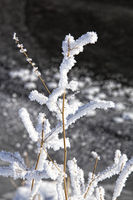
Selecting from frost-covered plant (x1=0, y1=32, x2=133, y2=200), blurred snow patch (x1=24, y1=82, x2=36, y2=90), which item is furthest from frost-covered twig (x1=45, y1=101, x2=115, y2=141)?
blurred snow patch (x1=24, y1=82, x2=36, y2=90)

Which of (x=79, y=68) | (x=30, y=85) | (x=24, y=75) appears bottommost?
(x=30, y=85)

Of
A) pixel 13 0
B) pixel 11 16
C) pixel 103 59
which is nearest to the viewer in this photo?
pixel 103 59

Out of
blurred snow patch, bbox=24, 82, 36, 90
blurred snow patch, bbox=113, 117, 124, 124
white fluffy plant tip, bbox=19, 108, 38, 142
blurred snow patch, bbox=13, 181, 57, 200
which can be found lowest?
blurred snow patch, bbox=13, 181, 57, 200

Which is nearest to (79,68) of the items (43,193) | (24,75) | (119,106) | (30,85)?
(24,75)

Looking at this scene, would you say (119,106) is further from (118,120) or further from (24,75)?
(24,75)

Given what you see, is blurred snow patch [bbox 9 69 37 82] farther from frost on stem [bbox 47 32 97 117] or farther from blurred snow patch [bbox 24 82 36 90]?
frost on stem [bbox 47 32 97 117]

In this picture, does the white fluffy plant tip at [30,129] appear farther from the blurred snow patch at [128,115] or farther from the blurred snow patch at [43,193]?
the blurred snow patch at [128,115]

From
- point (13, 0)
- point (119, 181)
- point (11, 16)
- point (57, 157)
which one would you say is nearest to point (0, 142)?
point (57, 157)

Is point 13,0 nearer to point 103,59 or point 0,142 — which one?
point 103,59
